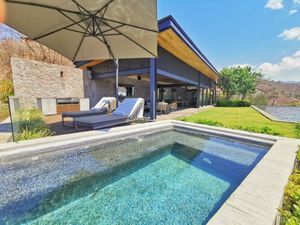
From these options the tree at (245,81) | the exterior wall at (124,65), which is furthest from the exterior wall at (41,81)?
the tree at (245,81)

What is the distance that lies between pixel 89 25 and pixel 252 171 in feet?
18.0

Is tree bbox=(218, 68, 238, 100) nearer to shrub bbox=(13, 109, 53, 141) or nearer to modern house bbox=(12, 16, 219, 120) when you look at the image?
modern house bbox=(12, 16, 219, 120)

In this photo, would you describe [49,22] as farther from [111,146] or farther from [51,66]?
[51,66]

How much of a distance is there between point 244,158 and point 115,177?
11.0ft

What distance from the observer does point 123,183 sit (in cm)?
305

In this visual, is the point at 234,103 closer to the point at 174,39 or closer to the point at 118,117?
the point at 174,39

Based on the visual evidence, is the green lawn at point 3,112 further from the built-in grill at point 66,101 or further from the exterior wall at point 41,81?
the built-in grill at point 66,101

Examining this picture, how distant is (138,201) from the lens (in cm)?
250

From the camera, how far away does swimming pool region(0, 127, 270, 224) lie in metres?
2.21

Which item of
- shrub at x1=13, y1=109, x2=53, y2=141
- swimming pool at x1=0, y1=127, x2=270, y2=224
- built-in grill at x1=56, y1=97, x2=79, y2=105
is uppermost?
built-in grill at x1=56, y1=97, x2=79, y2=105

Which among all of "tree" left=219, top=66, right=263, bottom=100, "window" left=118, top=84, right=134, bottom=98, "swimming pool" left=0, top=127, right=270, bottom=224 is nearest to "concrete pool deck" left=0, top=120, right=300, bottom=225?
"swimming pool" left=0, top=127, right=270, bottom=224

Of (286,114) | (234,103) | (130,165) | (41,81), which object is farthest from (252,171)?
(234,103)

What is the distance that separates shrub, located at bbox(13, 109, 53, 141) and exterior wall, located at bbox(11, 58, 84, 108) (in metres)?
4.41

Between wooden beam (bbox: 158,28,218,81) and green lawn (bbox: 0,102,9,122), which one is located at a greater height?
wooden beam (bbox: 158,28,218,81)
